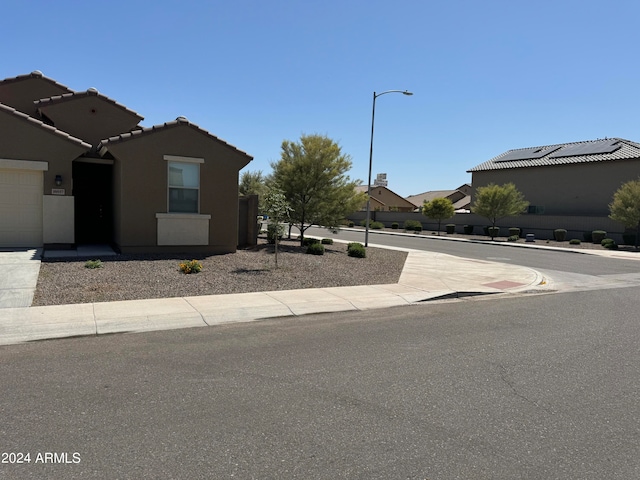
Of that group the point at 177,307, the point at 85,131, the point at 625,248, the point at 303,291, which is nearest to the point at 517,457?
the point at 177,307

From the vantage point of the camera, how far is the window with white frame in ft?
46.9

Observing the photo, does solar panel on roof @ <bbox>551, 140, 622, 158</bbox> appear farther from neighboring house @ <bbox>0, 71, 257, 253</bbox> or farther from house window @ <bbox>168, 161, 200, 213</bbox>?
house window @ <bbox>168, 161, 200, 213</bbox>

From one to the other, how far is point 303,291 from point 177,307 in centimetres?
318

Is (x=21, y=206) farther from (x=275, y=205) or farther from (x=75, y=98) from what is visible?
(x=275, y=205)

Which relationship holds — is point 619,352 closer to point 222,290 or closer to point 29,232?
point 222,290

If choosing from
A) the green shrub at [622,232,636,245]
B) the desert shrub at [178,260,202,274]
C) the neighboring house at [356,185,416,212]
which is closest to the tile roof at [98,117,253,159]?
the desert shrub at [178,260,202,274]

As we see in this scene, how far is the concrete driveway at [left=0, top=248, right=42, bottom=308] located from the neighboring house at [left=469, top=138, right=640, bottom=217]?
4297 centimetres

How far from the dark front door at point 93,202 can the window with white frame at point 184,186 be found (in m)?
2.96

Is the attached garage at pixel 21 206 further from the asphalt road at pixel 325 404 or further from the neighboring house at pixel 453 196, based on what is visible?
the neighboring house at pixel 453 196

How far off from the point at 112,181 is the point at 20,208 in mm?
2885

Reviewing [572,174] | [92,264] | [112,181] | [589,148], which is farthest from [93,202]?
[589,148]

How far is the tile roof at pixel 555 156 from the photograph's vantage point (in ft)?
133

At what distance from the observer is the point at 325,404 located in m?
4.52

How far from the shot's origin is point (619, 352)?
663 centimetres
